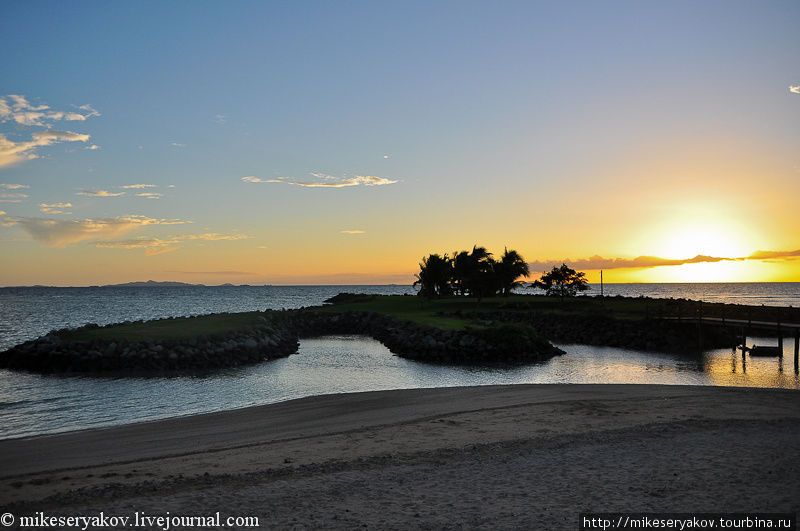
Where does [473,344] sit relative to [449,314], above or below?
below

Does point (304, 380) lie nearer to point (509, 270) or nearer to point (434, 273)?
point (434, 273)

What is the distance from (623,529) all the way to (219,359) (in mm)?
31775

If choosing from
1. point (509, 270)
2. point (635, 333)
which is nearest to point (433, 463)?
point (635, 333)

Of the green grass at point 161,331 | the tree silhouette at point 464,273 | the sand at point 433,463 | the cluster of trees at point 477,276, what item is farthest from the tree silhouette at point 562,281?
the sand at point 433,463

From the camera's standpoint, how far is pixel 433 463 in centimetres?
1270

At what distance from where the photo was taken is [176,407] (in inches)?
905

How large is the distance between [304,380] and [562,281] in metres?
49.6

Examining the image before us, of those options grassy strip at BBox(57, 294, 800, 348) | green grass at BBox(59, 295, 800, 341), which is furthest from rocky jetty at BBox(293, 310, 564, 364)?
green grass at BBox(59, 295, 800, 341)

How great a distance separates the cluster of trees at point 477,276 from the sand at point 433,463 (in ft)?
Result: 171

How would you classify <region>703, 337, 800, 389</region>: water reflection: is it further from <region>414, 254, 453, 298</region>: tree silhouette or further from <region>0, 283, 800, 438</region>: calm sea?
<region>414, 254, 453, 298</region>: tree silhouette

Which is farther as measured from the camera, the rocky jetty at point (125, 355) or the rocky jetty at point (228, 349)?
the rocky jetty at point (228, 349)

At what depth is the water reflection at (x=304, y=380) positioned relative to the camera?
22.3 meters

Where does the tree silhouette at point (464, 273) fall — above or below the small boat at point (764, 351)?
above

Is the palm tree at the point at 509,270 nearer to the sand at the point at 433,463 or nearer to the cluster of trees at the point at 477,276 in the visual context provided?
the cluster of trees at the point at 477,276
